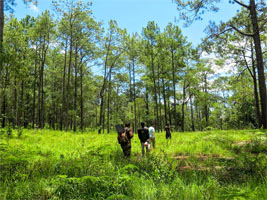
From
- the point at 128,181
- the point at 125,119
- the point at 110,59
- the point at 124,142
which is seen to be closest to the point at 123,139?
the point at 124,142

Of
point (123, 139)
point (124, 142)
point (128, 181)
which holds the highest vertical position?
point (123, 139)

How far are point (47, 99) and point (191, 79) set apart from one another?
29.3 metres

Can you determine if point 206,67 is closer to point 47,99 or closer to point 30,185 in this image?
point 47,99

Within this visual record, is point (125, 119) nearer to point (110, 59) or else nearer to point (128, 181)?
point (110, 59)

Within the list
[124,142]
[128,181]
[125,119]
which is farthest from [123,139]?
[125,119]

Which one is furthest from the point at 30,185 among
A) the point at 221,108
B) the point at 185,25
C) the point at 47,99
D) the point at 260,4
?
the point at 221,108

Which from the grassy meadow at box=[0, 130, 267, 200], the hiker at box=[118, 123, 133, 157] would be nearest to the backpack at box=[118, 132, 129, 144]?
the hiker at box=[118, 123, 133, 157]

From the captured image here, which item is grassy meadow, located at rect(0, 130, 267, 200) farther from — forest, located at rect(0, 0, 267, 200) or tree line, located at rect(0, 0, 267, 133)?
tree line, located at rect(0, 0, 267, 133)

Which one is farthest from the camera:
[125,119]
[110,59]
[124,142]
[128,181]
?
[125,119]

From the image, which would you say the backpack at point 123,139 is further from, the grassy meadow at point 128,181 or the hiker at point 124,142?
the grassy meadow at point 128,181

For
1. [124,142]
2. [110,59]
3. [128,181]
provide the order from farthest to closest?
[110,59], [124,142], [128,181]

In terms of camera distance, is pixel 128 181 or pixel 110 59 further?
pixel 110 59

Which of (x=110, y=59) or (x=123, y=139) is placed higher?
(x=110, y=59)

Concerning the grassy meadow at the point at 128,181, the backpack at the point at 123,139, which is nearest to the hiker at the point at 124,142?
the backpack at the point at 123,139
